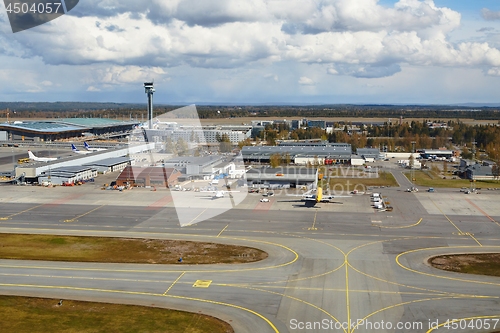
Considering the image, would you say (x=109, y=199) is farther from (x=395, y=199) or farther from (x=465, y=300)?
(x=465, y=300)

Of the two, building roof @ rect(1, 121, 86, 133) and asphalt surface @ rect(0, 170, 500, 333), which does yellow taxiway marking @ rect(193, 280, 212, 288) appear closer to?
asphalt surface @ rect(0, 170, 500, 333)

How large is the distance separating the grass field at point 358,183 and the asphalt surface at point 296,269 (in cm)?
1335

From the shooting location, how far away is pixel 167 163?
85875 millimetres

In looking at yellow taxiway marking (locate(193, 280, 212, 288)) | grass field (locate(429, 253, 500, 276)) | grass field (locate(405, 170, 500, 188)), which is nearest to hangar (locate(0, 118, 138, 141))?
grass field (locate(405, 170, 500, 188))

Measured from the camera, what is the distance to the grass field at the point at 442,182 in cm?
7625

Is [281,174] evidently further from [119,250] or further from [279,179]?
[119,250]

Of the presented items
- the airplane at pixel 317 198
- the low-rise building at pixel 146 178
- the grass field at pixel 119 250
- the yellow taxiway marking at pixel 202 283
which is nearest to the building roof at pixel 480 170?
the airplane at pixel 317 198

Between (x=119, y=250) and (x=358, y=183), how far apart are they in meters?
47.6

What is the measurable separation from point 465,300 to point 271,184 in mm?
43666

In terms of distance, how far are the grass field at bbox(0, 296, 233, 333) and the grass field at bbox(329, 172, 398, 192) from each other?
156 feet

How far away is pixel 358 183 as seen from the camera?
7781 centimetres

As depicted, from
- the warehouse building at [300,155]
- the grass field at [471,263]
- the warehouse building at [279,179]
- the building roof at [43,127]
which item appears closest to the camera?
the grass field at [471,263]

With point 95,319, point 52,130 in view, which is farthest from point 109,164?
point 52,130

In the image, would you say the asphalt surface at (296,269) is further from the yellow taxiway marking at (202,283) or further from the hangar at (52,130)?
the hangar at (52,130)
